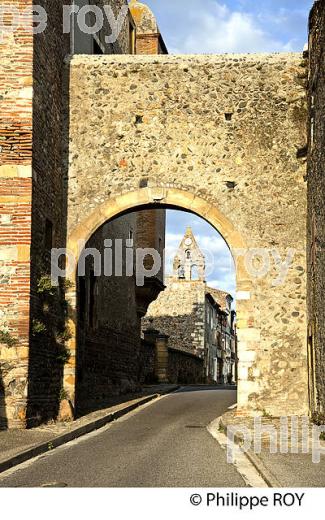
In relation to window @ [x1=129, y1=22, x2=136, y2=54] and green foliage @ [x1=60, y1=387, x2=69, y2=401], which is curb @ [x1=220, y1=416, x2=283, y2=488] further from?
window @ [x1=129, y1=22, x2=136, y2=54]

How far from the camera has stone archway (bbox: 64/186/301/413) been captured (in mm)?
13102

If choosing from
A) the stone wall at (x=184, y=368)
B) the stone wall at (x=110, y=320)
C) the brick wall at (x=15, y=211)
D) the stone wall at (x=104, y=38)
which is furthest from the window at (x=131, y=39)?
the stone wall at (x=184, y=368)

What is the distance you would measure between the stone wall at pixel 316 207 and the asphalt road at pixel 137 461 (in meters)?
2.09

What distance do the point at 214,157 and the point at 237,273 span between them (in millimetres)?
2242

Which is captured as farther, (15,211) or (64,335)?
(64,335)

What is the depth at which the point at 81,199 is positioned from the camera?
552 inches

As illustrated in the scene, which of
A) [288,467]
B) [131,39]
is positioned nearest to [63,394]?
[288,467]

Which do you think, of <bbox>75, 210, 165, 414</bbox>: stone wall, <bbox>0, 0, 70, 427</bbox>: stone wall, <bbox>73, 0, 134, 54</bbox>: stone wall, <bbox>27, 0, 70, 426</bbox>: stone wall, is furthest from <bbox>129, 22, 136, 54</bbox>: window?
<bbox>0, 0, 70, 427</bbox>: stone wall

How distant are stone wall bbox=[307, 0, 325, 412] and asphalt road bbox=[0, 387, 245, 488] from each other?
6.86 feet

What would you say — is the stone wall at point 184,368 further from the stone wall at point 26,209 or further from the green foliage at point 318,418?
the green foliage at point 318,418

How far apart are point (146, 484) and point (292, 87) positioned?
370 inches

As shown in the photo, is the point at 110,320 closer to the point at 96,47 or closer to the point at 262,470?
the point at 96,47

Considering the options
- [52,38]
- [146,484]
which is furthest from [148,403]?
[146,484]

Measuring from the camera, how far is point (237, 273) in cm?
1353
